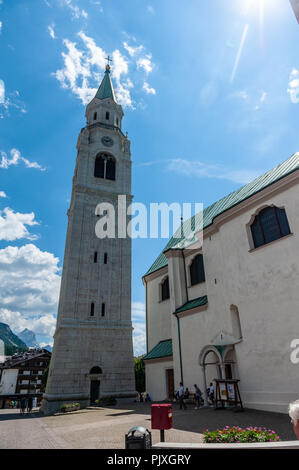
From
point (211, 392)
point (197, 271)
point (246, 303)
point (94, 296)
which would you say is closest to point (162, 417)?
point (246, 303)

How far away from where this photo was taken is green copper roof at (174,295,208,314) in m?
22.4

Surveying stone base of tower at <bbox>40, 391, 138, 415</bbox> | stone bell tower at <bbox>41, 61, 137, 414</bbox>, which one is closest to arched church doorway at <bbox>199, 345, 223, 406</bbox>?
stone base of tower at <bbox>40, 391, 138, 415</bbox>

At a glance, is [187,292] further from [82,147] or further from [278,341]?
[82,147]

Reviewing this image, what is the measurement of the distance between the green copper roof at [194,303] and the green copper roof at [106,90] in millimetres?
33214

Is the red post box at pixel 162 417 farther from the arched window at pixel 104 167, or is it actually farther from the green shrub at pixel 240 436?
the arched window at pixel 104 167

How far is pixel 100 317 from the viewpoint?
29.9 metres

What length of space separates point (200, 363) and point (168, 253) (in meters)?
10.8

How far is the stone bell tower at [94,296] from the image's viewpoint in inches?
1051

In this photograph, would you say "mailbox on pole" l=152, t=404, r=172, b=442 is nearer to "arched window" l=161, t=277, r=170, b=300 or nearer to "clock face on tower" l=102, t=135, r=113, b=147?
"arched window" l=161, t=277, r=170, b=300

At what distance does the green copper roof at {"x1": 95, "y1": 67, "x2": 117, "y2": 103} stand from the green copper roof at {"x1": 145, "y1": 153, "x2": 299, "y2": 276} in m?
23.5

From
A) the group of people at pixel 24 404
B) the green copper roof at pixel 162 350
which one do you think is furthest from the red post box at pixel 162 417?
the group of people at pixel 24 404

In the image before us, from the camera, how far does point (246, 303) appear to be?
17.9m

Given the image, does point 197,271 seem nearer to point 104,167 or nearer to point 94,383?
point 94,383
